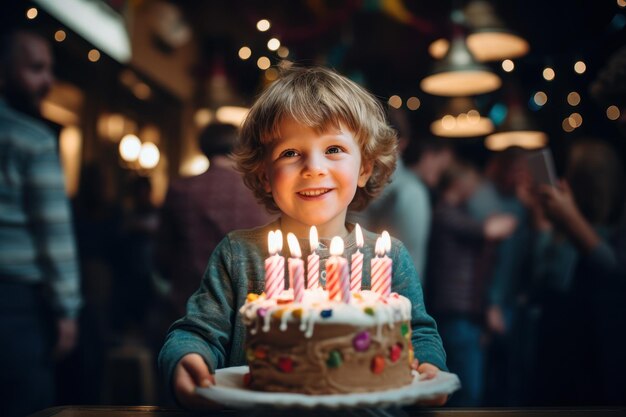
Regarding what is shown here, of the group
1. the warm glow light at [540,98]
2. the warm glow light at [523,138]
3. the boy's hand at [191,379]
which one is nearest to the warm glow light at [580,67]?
the warm glow light at [523,138]

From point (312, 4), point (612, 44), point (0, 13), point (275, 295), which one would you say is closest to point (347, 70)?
point (312, 4)

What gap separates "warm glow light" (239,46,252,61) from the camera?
252 inches

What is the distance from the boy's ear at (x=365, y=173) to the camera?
5.68 feet

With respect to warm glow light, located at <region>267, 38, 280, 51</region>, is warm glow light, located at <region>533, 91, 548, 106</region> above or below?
below


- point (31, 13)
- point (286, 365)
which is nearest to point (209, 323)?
point (286, 365)

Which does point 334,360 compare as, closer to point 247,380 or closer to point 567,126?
point 247,380

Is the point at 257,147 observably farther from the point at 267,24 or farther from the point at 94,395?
the point at 267,24

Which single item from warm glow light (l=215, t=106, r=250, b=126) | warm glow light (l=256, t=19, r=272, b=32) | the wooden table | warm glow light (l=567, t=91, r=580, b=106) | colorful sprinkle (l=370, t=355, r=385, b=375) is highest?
warm glow light (l=256, t=19, r=272, b=32)

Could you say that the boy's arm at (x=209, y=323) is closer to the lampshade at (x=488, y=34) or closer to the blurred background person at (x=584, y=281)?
the blurred background person at (x=584, y=281)

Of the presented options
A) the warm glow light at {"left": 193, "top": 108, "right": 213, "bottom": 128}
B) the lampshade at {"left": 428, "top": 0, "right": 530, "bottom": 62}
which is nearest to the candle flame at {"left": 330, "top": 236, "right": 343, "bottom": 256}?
the lampshade at {"left": 428, "top": 0, "right": 530, "bottom": 62}

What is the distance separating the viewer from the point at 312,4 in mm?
4445

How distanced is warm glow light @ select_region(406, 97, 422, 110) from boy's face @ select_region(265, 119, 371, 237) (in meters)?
5.42

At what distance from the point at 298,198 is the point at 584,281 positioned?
1.90 meters

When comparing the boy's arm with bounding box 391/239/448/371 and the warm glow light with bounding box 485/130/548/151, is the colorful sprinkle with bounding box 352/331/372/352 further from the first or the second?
the warm glow light with bounding box 485/130/548/151
